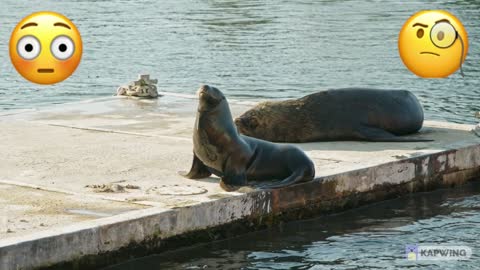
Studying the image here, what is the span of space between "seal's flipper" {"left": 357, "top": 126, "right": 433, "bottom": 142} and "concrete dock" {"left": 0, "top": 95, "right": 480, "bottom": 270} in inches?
7.0

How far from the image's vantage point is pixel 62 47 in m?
12.2

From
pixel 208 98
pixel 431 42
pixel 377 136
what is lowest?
pixel 377 136

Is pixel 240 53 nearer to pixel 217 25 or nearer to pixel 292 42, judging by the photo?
pixel 292 42

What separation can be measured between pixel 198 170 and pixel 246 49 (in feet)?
51.5

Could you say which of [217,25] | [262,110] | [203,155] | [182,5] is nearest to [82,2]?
[182,5]

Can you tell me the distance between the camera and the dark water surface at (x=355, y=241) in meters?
10.6

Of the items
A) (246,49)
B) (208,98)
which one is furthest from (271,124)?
(246,49)

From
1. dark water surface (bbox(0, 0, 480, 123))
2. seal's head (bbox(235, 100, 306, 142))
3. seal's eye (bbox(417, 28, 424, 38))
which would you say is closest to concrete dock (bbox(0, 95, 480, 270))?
seal's head (bbox(235, 100, 306, 142))

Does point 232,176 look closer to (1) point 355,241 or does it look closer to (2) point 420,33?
(1) point 355,241

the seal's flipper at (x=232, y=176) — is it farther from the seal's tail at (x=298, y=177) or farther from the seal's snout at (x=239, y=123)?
the seal's snout at (x=239, y=123)

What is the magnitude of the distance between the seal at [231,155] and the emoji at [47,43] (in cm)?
153

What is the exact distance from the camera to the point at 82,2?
127 feet

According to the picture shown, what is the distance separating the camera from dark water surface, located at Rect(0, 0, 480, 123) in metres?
21.8

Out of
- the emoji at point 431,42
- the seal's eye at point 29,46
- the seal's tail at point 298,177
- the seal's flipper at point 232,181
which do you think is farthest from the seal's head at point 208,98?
the emoji at point 431,42
